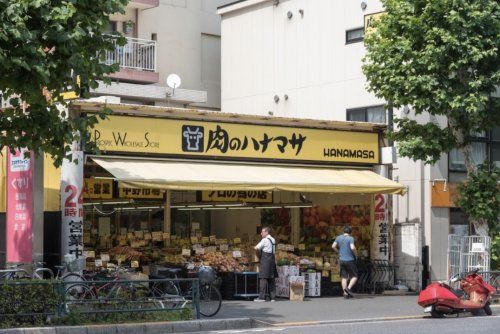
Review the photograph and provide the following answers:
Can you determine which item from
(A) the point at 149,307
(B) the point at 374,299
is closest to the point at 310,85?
(B) the point at 374,299

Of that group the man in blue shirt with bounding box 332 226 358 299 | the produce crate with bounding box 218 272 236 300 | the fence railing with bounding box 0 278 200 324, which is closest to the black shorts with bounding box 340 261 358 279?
the man in blue shirt with bounding box 332 226 358 299

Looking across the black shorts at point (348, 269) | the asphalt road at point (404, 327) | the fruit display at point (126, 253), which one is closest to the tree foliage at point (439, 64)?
the black shorts at point (348, 269)

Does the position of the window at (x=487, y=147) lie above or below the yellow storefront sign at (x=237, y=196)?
above

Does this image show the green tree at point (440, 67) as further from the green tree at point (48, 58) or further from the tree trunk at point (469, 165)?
the green tree at point (48, 58)

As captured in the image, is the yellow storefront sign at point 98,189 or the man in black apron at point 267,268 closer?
the man in black apron at point 267,268

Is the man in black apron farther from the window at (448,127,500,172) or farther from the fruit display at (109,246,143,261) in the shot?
the window at (448,127,500,172)

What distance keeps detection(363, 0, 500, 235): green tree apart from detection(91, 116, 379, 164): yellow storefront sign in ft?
7.06

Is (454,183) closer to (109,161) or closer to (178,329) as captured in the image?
(109,161)

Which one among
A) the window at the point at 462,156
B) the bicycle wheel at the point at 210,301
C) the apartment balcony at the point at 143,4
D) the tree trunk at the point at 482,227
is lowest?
the bicycle wheel at the point at 210,301

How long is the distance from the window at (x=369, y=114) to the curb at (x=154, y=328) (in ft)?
39.2

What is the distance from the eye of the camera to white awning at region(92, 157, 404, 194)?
22.0 meters

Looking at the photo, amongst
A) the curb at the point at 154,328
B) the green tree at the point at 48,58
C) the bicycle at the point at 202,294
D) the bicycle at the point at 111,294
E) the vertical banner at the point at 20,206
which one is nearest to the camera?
the green tree at the point at 48,58

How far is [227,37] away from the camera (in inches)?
1388

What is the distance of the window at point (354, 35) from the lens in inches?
1184
